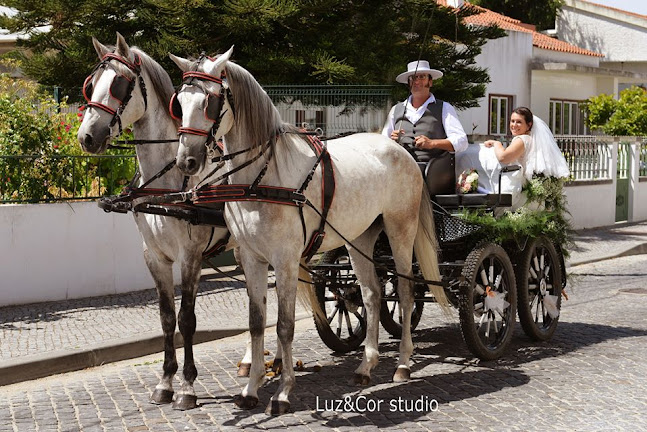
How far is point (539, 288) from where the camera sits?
340 inches

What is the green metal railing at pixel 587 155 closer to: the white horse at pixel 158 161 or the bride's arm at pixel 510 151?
the bride's arm at pixel 510 151

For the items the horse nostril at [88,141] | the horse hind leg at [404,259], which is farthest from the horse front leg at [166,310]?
the horse hind leg at [404,259]

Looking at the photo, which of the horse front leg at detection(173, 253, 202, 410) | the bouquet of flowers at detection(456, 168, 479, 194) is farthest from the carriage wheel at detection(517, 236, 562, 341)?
the horse front leg at detection(173, 253, 202, 410)

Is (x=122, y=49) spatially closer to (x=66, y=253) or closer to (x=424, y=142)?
(x=424, y=142)

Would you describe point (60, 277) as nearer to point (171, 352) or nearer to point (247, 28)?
point (171, 352)

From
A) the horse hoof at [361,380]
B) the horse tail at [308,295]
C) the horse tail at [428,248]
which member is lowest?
the horse hoof at [361,380]

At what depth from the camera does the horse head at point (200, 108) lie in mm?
5953

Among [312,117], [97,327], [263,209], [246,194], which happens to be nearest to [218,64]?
[246,194]

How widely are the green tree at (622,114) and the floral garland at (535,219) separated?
17.4 meters

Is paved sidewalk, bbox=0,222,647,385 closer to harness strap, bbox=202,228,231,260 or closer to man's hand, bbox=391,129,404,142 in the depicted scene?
harness strap, bbox=202,228,231,260

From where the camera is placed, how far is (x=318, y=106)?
13828mm

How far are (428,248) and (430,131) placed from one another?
1.14m

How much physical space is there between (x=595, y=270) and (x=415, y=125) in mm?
7325

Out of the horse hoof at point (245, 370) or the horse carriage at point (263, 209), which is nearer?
the horse carriage at point (263, 209)
